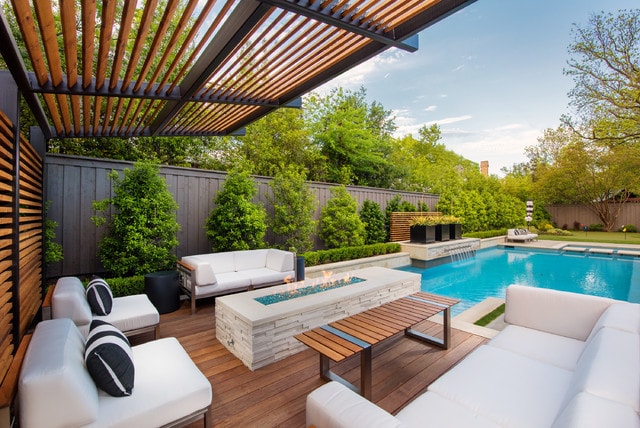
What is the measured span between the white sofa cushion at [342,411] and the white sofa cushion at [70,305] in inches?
97.5

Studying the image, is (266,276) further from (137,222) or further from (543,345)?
(543,345)

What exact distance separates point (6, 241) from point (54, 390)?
Result: 1.56m

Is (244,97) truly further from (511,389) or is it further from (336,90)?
(336,90)

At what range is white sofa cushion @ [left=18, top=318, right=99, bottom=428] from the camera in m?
1.36

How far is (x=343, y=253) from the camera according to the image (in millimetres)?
7938

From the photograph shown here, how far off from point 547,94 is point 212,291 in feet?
45.8

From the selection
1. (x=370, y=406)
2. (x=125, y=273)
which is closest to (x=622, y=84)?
(x=370, y=406)

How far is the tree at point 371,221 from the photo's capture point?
31.5ft

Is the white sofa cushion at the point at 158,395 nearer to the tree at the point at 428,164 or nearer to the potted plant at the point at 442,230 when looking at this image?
the potted plant at the point at 442,230

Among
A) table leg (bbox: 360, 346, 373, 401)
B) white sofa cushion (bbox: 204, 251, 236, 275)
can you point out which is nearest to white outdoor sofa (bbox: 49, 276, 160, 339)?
white sofa cushion (bbox: 204, 251, 236, 275)

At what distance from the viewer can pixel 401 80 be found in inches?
589

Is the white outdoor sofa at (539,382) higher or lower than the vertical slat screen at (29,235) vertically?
lower

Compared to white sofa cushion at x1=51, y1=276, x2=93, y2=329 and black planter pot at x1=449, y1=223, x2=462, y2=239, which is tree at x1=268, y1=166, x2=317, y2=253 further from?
black planter pot at x1=449, y1=223, x2=462, y2=239

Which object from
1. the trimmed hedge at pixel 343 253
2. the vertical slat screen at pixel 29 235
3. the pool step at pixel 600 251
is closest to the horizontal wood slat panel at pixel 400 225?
the trimmed hedge at pixel 343 253
